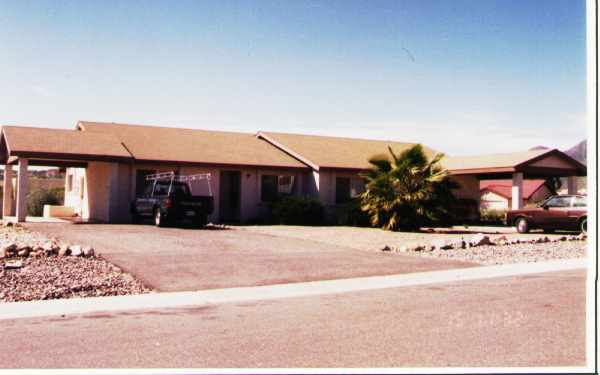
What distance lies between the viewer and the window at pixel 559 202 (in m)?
21.8

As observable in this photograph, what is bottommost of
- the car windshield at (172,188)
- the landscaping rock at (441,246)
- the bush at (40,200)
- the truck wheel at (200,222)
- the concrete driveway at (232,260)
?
the concrete driveway at (232,260)

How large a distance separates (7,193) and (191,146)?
9.05m

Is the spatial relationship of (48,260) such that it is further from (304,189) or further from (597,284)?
(304,189)

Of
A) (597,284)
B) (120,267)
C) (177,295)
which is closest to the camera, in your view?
(597,284)

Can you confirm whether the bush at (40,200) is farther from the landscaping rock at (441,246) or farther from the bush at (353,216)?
the landscaping rock at (441,246)

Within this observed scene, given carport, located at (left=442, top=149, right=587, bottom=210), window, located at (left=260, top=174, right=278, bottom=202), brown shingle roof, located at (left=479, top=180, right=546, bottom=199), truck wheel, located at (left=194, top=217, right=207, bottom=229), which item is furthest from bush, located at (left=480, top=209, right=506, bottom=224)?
brown shingle roof, located at (left=479, top=180, right=546, bottom=199)

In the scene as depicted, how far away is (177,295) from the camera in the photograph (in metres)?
9.55

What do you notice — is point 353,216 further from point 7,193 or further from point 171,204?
point 7,193

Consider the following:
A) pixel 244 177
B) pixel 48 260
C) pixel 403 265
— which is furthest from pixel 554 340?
pixel 244 177

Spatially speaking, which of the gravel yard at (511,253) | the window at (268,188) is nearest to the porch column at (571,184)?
the gravel yard at (511,253)

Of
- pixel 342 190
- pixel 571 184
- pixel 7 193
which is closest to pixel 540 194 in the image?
pixel 571 184

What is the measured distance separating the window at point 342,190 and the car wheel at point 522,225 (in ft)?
27.7

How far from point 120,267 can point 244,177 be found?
52.8 ft

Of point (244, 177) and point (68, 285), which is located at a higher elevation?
point (244, 177)
